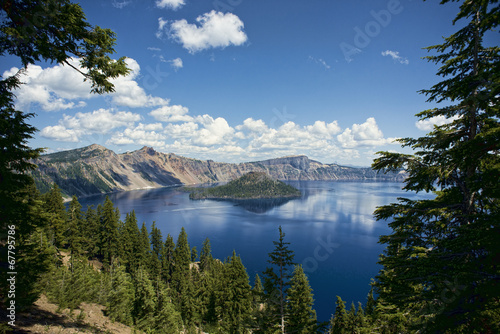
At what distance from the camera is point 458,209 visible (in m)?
8.55

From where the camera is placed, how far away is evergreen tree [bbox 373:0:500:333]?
21.5 feet

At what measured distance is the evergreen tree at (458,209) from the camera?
258 inches

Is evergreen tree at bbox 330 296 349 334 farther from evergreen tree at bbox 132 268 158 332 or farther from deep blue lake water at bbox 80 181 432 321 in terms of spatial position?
deep blue lake water at bbox 80 181 432 321

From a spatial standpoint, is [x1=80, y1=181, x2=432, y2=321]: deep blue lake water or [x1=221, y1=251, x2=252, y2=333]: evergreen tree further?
[x1=80, y1=181, x2=432, y2=321]: deep blue lake water

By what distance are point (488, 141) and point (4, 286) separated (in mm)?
22743

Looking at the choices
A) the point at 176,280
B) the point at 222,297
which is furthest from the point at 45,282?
the point at 176,280

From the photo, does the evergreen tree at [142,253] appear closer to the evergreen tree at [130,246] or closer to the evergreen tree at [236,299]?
the evergreen tree at [130,246]

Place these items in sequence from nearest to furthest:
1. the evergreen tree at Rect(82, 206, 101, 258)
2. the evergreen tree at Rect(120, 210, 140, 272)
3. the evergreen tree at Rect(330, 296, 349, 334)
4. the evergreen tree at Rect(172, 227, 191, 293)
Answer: the evergreen tree at Rect(330, 296, 349, 334)
the evergreen tree at Rect(82, 206, 101, 258)
the evergreen tree at Rect(120, 210, 140, 272)
the evergreen tree at Rect(172, 227, 191, 293)

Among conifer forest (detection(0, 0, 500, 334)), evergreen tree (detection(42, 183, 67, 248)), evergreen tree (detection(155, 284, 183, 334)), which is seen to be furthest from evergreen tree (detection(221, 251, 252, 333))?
evergreen tree (detection(42, 183, 67, 248))

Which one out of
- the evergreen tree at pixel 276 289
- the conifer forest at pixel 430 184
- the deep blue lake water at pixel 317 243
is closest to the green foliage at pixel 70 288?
the conifer forest at pixel 430 184

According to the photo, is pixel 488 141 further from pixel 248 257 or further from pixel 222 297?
pixel 248 257

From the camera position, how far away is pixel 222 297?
1457 inches

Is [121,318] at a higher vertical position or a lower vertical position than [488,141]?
lower

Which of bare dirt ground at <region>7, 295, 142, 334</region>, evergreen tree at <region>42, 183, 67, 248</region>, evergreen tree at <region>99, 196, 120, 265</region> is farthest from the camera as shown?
evergreen tree at <region>99, 196, 120, 265</region>
